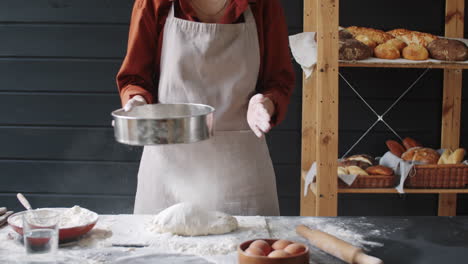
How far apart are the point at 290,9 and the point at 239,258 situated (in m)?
1.89

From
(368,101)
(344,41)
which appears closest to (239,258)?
(344,41)

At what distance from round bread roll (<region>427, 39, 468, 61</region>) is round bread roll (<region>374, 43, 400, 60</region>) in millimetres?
170

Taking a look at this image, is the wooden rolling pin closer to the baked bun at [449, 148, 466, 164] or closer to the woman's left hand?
the woman's left hand

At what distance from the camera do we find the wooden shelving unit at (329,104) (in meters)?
2.39

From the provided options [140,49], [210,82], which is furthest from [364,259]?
[140,49]

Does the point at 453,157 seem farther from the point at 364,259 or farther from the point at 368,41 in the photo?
the point at 364,259

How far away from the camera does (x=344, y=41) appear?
2.47 meters

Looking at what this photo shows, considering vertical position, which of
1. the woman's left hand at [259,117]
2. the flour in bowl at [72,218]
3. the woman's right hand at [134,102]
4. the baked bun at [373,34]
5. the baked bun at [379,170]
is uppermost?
the baked bun at [373,34]

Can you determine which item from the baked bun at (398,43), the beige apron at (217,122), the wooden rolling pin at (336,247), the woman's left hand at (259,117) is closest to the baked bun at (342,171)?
the baked bun at (398,43)

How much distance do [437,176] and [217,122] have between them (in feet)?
3.91

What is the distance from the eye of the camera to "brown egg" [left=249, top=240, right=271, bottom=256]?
A: 1.24 meters

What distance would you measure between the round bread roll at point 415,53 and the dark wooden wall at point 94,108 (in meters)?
0.43

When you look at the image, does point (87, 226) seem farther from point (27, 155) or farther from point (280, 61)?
point (27, 155)

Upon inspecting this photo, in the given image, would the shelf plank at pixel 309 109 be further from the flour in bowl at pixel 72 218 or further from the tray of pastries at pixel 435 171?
the flour in bowl at pixel 72 218
